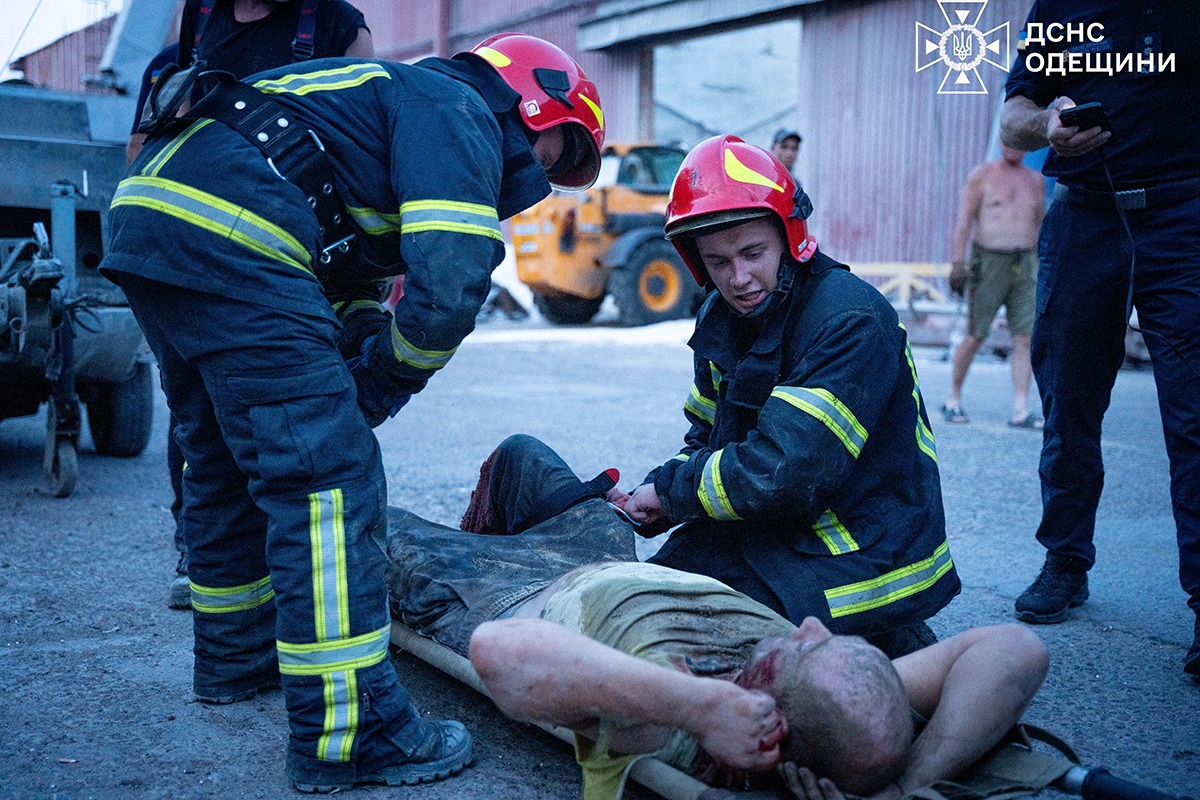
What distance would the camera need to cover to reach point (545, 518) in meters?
3.23

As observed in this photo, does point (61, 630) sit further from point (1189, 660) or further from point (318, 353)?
point (1189, 660)

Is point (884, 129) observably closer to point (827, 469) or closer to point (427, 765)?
point (827, 469)

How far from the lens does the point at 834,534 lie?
9.04 feet

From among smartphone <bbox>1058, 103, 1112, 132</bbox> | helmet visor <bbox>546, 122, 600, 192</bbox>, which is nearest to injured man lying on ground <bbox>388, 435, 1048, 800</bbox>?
helmet visor <bbox>546, 122, 600, 192</bbox>

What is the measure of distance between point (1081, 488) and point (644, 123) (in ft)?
58.8

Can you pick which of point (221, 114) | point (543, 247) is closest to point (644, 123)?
point (543, 247)

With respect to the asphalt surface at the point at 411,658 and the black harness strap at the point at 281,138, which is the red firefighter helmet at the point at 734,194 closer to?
the black harness strap at the point at 281,138

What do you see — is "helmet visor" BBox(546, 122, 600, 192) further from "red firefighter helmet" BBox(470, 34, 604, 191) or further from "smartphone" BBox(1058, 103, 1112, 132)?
"smartphone" BBox(1058, 103, 1112, 132)

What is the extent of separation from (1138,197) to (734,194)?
130 cm

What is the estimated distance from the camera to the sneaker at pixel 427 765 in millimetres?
2359

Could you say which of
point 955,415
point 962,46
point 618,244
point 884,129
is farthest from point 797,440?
point 884,129

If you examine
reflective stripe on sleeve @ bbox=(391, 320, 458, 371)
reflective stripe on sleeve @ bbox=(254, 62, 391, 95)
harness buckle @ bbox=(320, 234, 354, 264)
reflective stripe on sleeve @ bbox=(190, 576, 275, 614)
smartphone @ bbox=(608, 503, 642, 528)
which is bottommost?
reflective stripe on sleeve @ bbox=(190, 576, 275, 614)

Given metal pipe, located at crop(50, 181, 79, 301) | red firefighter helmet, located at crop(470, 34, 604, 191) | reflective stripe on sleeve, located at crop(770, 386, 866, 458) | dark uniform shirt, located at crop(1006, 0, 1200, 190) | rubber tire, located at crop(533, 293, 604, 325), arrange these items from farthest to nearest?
rubber tire, located at crop(533, 293, 604, 325)
metal pipe, located at crop(50, 181, 79, 301)
dark uniform shirt, located at crop(1006, 0, 1200, 190)
red firefighter helmet, located at crop(470, 34, 604, 191)
reflective stripe on sleeve, located at crop(770, 386, 866, 458)

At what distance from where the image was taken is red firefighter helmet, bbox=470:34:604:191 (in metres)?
2.78
